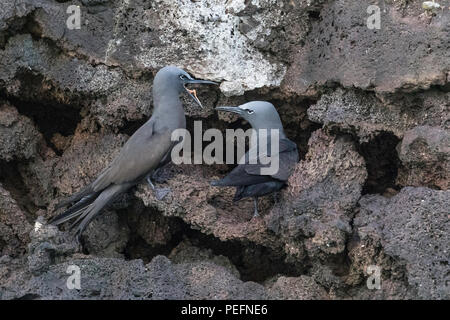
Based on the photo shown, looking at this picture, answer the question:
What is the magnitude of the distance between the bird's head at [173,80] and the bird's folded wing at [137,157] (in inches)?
12.4

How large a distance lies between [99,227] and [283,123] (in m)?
1.70

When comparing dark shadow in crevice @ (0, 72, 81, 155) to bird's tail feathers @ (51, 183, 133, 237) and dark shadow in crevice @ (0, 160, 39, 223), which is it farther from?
bird's tail feathers @ (51, 183, 133, 237)

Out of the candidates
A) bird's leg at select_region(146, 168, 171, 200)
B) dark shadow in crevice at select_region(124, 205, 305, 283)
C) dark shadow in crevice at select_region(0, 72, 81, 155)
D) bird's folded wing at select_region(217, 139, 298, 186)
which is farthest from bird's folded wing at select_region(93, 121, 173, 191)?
dark shadow in crevice at select_region(0, 72, 81, 155)

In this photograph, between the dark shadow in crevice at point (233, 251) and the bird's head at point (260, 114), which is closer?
the dark shadow in crevice at point (233, 251)

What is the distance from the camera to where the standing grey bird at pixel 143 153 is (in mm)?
5348

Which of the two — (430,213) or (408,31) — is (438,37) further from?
(430,213)

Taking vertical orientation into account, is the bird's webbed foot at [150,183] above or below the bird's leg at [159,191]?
above

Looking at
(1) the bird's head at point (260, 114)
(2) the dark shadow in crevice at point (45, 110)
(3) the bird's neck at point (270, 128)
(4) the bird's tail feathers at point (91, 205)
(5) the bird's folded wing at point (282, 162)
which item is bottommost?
(4) the bird's tail feathers at point (91, 205)

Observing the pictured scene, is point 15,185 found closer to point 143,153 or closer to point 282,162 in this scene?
point 143,153

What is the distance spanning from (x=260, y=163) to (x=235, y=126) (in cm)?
89

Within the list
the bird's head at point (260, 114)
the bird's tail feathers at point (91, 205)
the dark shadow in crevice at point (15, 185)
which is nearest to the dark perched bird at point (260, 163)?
the bird's head at point (260, 114)

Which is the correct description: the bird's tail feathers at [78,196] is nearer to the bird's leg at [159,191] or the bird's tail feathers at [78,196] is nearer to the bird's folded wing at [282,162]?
the bird's leg at [159,191]

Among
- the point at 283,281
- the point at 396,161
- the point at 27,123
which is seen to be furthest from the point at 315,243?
the point at 27,123

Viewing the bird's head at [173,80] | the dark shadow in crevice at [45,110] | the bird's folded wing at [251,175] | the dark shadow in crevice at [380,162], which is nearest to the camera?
the bird's folded wing at [251,175]
